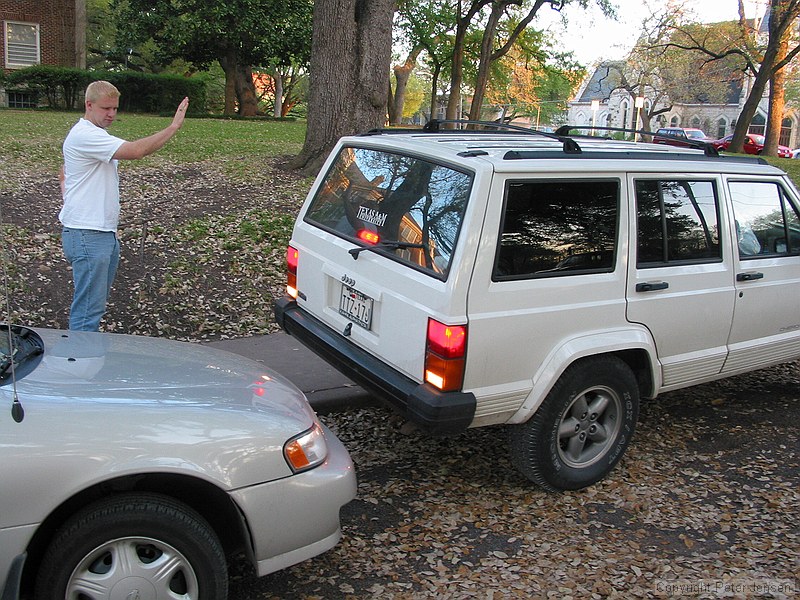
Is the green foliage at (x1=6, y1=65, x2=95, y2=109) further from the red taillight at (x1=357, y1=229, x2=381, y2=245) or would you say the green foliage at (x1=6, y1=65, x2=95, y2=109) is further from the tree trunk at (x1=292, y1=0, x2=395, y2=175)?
the red taillight at (x1=357, y1=229, x2=381, y2=245)

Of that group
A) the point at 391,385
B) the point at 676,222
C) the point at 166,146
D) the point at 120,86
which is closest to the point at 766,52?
the point at 166,146

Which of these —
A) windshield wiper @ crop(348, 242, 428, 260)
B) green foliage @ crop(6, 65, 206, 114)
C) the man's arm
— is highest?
green foliage @ crop(6, 65, 206, 114)

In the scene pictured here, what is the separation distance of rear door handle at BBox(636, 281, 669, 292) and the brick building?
30189 mm

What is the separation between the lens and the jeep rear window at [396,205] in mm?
3828

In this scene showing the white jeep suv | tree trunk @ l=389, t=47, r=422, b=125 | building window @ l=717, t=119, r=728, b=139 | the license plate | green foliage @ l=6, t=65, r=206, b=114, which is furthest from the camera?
building window @ l=717, t=119, r=728, b=139

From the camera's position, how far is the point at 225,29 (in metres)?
27.6

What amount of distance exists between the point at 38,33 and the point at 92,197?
97.6 feet

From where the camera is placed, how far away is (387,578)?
3459mm

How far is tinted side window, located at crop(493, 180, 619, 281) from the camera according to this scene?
383 centimetres

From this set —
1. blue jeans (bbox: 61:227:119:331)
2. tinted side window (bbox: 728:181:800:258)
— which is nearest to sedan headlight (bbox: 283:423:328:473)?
blue jeans (bbox: 61:227:119:331)

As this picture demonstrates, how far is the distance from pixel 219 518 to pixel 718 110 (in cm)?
8086

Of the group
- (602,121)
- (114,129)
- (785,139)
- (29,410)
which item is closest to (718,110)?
(785,139)

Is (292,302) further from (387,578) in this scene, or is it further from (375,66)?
(375,66)

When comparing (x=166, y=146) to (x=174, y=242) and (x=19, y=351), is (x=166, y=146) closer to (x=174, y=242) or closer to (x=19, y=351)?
(x=174, y=242)
